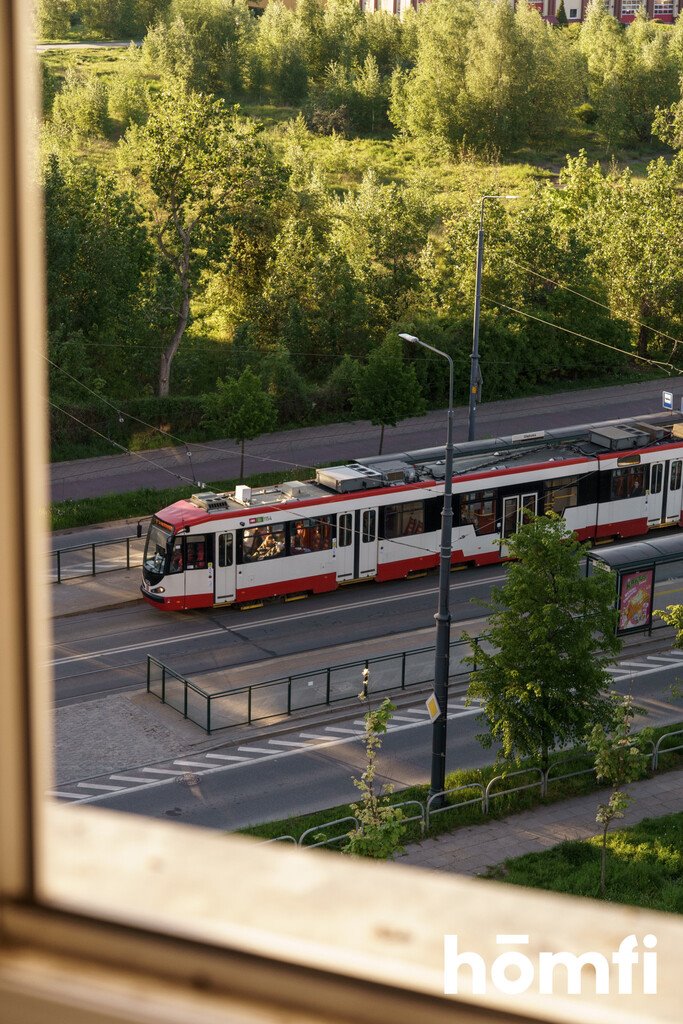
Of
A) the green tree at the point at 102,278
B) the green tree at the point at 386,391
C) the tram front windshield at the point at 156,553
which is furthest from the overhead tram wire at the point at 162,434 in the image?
the tram front windshield at the point at 156,553

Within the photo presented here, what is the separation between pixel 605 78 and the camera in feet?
258

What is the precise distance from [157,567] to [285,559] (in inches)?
97.7

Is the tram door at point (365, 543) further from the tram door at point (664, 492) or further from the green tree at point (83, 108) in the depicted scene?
the green tree at point (83, 108)

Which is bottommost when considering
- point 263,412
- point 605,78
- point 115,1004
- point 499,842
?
point 499,842

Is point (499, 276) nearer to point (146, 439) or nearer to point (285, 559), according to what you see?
point (146, 439)

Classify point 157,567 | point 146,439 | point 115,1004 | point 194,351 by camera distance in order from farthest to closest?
point 194,351 < point 146,439 < point 157,567 < point 115,1004

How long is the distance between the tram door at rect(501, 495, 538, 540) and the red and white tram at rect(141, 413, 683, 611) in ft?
0.09

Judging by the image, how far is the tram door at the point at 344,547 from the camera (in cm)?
2630

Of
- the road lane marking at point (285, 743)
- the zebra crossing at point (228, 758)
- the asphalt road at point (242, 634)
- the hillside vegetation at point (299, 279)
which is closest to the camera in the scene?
the zebra crossing at point (228, 758)

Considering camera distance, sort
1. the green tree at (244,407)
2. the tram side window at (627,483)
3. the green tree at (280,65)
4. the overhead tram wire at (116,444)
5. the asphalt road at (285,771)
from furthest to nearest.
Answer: the green tree at (280,65) < the overhead tram wire at (116,444) < the green tree at (244,407) < the tram side window at (627,483) < the asphalt road at (285,771)

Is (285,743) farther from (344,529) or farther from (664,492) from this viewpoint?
(664,492)

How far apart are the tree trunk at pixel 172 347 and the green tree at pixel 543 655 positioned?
22.2 meters

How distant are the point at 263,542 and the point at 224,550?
2.60 ft

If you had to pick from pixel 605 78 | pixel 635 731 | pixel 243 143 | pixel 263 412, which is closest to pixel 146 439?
pixel 263 412
